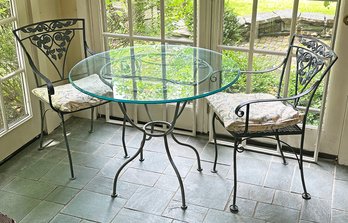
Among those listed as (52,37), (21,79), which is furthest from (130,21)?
(21,79)

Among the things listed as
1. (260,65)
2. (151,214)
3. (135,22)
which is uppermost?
(135,22)

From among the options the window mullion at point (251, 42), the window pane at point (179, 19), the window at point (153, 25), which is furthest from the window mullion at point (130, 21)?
the window mullion at point (251, 42)

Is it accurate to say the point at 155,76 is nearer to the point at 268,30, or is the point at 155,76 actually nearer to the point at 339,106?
the point at 268,30

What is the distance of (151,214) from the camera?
253cm

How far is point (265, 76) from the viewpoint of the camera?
303 cm

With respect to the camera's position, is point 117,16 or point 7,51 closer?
point 7,51

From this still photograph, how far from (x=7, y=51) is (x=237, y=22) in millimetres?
1490

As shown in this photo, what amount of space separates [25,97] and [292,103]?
1784mm

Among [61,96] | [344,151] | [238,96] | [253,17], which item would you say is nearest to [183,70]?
[238,96]

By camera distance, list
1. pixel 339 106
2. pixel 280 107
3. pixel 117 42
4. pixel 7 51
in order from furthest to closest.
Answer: pixel 117 42, pixel 7 51, pixel 339 106, pixel 280 107

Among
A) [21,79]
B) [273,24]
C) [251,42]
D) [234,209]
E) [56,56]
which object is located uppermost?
[273,24]

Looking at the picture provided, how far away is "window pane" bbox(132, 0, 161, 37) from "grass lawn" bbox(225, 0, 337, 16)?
0.50 m

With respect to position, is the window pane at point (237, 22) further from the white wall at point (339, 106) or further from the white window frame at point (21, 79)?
the white window frame at point (21, 79)

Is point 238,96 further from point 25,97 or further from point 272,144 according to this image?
point 25,97
